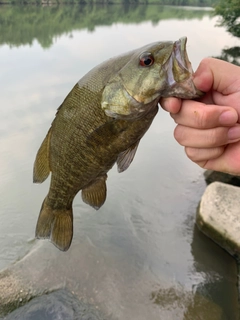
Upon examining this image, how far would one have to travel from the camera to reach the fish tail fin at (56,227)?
7.86ft

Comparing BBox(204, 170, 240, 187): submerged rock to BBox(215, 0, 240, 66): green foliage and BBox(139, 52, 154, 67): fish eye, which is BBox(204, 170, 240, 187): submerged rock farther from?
BBox(215, 0, 240, 66): green foliage

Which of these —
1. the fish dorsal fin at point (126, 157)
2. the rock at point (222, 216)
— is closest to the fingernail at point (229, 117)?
the fish dorsal fin at point (126, 157)

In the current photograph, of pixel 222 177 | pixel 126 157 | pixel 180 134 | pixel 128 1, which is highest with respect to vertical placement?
pixel 180 134

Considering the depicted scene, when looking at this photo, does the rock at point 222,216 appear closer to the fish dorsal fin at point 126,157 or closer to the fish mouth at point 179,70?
the fish dorsal fin at point 126,157

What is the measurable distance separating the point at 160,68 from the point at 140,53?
0.14 metres

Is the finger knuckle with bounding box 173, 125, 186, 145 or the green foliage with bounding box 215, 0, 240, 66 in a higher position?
the finger knuckle with bounding box 173, 125, 186, 145

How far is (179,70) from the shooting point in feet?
4.61

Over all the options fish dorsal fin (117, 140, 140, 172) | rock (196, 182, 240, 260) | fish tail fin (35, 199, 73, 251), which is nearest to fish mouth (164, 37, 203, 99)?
fish dorsal fin (117, 140, 140, 172)

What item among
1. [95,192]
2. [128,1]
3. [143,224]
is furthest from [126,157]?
[128,1]

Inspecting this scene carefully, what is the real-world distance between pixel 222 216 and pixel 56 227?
3.39 m

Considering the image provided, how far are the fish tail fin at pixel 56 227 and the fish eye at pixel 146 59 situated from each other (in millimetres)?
1308

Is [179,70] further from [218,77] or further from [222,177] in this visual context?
[222,177]

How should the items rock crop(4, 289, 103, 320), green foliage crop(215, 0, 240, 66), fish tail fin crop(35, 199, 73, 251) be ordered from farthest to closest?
green foliage crop(215, 0, 240, 66), rock crop(4, 289, 103, 320), fish tail fin crop(35, 199, 73, 251)

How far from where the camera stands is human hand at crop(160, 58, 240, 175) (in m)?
1.53
